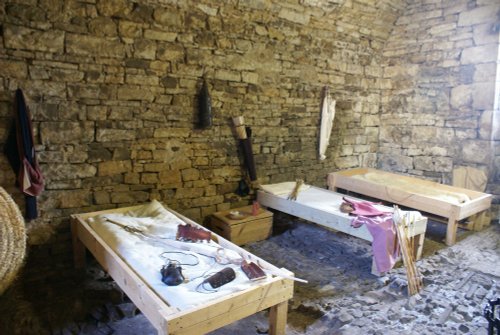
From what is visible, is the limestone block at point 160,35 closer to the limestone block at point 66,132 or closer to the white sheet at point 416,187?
the limestone block at point 66,132

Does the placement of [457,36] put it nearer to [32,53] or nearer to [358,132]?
[358,132]

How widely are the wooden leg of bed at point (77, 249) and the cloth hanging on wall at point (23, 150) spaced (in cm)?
44

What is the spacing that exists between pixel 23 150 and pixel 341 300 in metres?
2.83

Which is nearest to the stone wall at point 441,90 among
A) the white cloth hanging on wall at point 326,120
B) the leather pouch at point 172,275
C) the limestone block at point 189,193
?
the white cloth hanging on wall at point 326,120

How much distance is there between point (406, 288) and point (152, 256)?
2147 millimetres

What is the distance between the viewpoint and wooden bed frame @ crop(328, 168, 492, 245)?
4.15 metres

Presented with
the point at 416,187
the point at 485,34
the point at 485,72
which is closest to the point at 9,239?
the point at 416,187

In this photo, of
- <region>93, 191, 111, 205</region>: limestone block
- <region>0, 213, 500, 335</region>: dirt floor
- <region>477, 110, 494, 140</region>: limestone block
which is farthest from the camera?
<region>477, 110, 494, 140</region>: limestone block

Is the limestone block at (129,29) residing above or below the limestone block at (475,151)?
above

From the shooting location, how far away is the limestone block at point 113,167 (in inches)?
138

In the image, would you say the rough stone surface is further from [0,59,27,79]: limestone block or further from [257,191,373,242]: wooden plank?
[257,191,373,242]: wooden plank

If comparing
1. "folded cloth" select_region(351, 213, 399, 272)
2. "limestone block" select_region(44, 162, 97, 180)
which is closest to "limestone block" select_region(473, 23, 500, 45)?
"folded cloth" select_region(351, 213, 399, 272)

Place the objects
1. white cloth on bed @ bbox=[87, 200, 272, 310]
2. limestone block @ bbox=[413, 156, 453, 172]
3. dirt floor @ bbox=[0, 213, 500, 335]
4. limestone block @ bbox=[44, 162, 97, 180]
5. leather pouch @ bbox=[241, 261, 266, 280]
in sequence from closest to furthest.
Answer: white cloth on bed @ bbox=[87, 200, 272, 310], leather pouch @ bbox=[241, 261, 266, 280], dirt floor @ bbox=[0, 213, 500, 335], limestone block @ bbox=[44, 162, 97, 180], limestone block @ bbox=[413, 156, 453, 172]

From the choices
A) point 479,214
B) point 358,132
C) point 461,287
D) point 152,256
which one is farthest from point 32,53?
point 479,214
